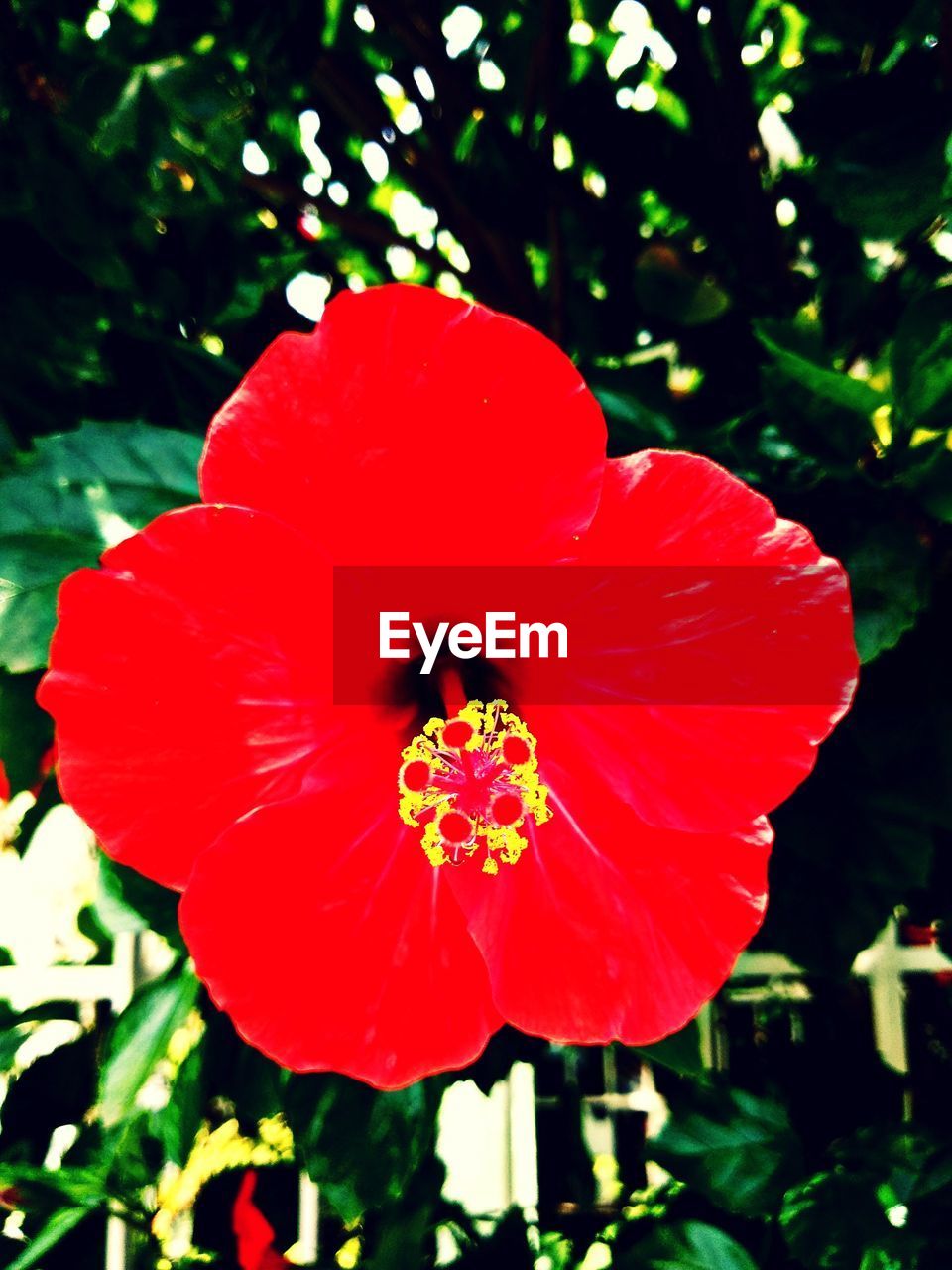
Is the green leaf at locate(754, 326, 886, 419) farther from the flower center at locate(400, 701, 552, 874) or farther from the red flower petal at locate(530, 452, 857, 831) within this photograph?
the flower center at locate(400, 701, 552, 874)

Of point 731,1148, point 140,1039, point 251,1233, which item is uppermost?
point 140,1039

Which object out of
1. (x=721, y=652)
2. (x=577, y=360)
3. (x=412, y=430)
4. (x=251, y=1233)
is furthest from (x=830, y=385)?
(x=251, y=1233)

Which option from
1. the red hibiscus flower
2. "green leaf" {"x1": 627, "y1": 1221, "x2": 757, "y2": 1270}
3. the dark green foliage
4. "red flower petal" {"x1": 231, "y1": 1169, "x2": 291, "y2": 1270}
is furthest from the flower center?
"red flower petal" {"x1": 231, "y1": 1169, "x2": 291, "y2": 1270}

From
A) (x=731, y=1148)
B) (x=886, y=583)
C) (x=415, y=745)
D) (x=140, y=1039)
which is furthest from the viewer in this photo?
(x=731, y=1148)

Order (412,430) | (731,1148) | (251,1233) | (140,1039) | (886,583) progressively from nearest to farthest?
(412,430) < (886,583) < (140,1039) < (731,1148) < (251,1233)

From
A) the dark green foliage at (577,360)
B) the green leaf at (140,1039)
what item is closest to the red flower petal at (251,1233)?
the dark green foliage at (577,360)

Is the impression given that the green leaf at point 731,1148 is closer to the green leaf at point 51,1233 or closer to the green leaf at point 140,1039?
the green leaf at point 140,1039

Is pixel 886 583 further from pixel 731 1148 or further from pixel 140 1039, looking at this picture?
pixel 140 1039
